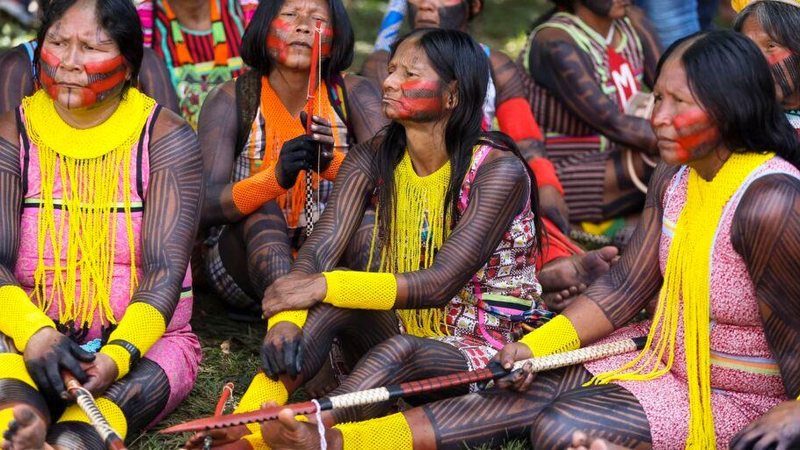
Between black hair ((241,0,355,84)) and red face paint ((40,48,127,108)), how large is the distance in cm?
90

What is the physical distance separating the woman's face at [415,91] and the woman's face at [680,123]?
0.84 metres

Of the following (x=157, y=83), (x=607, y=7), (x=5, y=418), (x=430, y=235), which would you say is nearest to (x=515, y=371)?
(x=430, y=235)

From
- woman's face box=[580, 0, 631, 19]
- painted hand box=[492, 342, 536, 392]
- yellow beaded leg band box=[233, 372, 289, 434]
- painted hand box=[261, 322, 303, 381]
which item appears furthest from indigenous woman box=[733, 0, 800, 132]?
yellow beaded leg band box=[233, 372, 289, 434]

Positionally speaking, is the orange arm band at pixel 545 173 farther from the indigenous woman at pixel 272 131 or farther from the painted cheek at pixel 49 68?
the painted cheek at pixel 49 68

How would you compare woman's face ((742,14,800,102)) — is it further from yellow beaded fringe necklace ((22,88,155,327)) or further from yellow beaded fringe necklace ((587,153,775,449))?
yellow beaded fringe necklace ((22,88,155,327))

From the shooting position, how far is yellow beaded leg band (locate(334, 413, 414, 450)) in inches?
151

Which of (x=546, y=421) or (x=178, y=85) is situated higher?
(x=178, y=85)

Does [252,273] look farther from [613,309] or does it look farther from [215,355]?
[613,309]

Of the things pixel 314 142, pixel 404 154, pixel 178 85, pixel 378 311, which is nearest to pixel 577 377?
pixel 378 311

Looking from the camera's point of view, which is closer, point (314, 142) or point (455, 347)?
point (455, 347)

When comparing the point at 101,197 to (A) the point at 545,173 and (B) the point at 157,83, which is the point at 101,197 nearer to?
(B) the point at 157,83

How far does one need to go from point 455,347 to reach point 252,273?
3.19 feet

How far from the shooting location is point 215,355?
16.5ft

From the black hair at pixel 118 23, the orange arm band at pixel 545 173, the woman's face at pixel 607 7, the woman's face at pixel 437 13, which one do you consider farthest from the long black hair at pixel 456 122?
the woman's face at pixel 607 7
